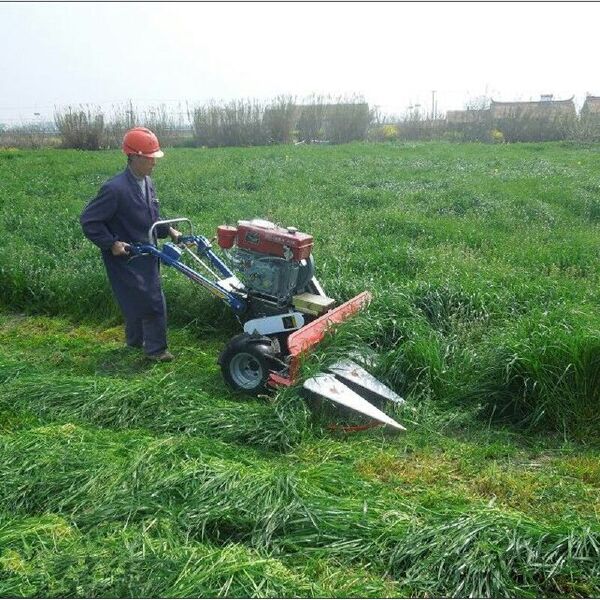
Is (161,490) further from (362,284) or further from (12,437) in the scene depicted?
(362,284)

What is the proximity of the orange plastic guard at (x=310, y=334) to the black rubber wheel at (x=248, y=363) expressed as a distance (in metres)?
0.14

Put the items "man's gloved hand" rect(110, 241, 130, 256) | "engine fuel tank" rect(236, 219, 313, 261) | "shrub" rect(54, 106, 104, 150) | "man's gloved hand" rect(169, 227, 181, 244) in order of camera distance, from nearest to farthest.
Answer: "engine fuel tank" rect(236, 219, 313, 261) → "man's gloved hand" rect(110, 241, 130, 256) → "man's gloved hand" rect(169, 227, 181, 244) → "shrub" rect(54, 106, 104, 150)

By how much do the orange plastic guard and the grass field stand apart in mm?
114

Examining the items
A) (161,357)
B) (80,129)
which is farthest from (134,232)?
(80,129)

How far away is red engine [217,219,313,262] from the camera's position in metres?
5.23

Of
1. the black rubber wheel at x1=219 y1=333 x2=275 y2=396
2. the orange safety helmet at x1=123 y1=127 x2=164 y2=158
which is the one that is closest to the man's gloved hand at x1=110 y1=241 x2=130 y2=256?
the orange safety helmet at x1=123 y1=127 x2=164 y2=158

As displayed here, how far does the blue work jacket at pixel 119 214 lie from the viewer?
5648 millimetres

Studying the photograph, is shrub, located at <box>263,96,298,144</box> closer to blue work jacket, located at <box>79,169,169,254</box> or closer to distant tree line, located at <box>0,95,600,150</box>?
distant tree line, located at <box>0,95,600,150</box>

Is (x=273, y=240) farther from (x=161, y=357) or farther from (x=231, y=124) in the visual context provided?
(x=231, y=124)

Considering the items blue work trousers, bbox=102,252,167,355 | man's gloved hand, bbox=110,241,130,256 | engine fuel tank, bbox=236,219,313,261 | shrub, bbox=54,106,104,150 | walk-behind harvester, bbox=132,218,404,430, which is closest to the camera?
walk-behind harvester, bbox=132,218,404,430

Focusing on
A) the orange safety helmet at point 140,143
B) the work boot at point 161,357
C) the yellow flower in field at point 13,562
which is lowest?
the work boot at point 161,357

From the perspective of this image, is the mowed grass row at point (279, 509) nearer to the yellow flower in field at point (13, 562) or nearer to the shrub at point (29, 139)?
the yellow flower in field at point (13, 562)

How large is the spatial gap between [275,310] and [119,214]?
64.6 inches

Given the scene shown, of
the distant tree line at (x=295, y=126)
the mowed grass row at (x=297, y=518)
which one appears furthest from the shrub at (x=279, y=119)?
the mowed grass row at (x=297, y=518)
